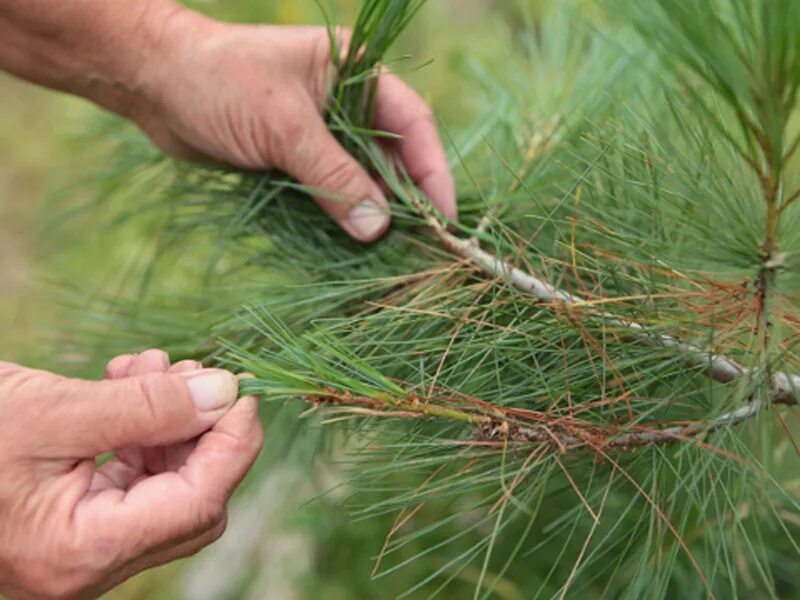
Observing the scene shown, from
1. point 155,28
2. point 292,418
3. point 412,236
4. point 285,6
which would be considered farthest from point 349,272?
point 285,6

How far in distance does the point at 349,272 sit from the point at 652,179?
259mm

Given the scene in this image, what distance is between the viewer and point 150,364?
0.55 meters

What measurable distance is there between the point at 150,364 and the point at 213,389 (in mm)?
69

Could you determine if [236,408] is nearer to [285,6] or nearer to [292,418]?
[292,418]

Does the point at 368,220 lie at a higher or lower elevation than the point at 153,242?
higher

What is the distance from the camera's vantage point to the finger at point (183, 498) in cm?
49

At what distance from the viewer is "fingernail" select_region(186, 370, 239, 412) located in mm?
500

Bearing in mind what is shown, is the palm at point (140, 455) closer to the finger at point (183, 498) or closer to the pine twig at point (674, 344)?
the finger at point (183, 498)

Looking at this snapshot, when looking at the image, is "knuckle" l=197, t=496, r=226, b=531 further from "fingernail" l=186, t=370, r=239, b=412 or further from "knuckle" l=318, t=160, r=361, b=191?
"knuckle" l=318, t=160, r=361, b=191

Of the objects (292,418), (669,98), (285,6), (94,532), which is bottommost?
(292,418)

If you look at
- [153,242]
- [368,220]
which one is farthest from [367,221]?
[153,242]

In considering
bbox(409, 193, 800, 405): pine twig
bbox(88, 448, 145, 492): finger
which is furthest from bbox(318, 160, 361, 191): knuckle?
bbox(88, 448, 145, 492): finger

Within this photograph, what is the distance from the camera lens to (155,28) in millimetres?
706

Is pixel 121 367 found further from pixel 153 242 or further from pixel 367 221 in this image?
pixel 153 242
